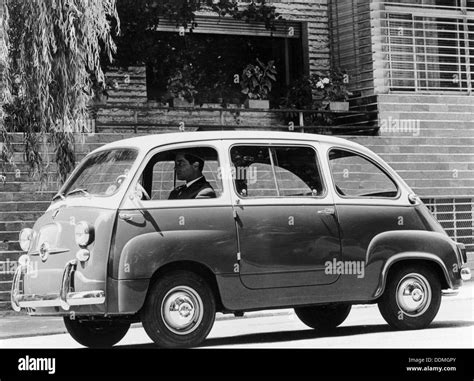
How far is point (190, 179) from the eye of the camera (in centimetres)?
858

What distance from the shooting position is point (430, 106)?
1842 cm

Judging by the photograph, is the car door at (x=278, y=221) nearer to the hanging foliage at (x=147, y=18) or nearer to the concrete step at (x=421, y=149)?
the hanging foliage at (x=147, y=18)

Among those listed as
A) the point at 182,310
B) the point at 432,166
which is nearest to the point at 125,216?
the point at 182,310

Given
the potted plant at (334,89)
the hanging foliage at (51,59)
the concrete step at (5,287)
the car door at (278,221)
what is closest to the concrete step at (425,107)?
the potted plant at (334,89)

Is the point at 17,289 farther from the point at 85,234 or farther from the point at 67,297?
the point at 85,234

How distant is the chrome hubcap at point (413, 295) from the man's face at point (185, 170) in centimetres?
224

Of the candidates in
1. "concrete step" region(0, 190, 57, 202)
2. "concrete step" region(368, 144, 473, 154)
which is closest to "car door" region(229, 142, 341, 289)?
"concrete step" region(0, 190, 57, 202)

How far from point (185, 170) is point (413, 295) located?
2.53 m

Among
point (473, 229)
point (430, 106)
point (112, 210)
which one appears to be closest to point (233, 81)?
point (430, 106)

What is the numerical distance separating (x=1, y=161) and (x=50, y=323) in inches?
109

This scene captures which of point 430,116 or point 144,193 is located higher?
point 430,116

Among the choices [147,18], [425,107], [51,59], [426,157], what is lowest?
[426,157]

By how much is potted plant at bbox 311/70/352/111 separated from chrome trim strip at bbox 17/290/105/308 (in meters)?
10.4
